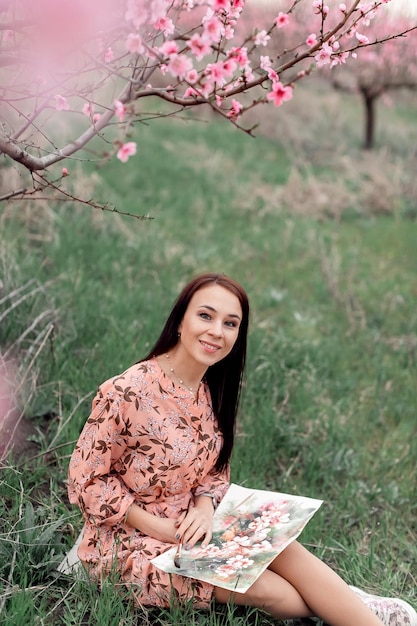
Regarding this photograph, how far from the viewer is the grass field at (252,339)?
253 centimetres

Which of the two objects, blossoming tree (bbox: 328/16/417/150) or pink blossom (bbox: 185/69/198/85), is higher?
blossoming tree (bbox: 328/16/417/150)

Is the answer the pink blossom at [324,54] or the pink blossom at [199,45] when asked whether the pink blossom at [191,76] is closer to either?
the pink blossom at [199,45]

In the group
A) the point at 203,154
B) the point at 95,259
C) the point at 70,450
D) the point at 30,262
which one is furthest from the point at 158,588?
the point at 203,154

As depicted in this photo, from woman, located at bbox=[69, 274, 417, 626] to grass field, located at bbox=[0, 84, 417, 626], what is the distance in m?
0.10

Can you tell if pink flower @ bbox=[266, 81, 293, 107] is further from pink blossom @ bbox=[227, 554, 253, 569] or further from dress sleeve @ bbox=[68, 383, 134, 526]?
pink blossom @ bbox=[227, 554, 253, 569]

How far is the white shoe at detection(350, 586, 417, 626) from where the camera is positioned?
2279 millimetres

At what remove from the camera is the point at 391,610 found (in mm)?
2297

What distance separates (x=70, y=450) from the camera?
9.34ft

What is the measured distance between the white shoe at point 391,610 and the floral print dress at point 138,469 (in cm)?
55

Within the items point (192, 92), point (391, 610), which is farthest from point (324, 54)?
point (391, 610)

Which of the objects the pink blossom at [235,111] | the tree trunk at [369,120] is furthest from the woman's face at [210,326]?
the tree trunk at [369,120]

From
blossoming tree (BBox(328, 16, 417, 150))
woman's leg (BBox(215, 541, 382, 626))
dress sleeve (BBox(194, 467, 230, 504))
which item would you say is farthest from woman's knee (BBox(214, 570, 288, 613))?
blossoming tree (BBox(328, 16, 417, 150))

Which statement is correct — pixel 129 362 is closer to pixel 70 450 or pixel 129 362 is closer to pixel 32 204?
pixel 70 450

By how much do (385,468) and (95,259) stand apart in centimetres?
237
